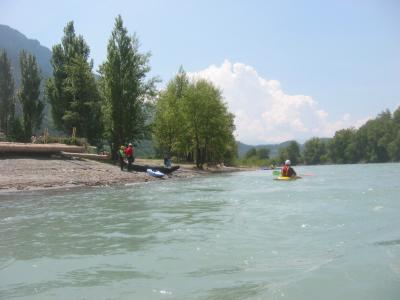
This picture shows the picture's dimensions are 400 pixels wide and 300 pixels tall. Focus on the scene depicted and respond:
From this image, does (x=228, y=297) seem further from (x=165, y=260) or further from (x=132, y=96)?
(x=132, y=96)

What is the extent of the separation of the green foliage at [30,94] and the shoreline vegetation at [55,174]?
68.3 feet

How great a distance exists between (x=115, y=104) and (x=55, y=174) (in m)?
15.9

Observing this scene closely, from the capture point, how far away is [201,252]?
838cm

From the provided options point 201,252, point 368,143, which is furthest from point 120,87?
point 368,143

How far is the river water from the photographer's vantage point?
6.18m

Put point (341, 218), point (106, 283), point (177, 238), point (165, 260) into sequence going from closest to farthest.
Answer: point (106, 283) → point (165, 260) → point (177, 238) → point (341, 218)

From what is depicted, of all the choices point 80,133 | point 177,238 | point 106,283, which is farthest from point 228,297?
point 80,133

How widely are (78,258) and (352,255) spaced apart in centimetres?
501

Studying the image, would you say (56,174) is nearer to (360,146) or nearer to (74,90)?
(74,90)

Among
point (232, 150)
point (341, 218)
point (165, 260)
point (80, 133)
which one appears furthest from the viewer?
point (232, 150)

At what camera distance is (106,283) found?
21.5 ft

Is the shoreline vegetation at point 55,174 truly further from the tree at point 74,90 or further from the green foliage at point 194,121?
the green foliage at point 194,121

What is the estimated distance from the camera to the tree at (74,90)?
4494 cm

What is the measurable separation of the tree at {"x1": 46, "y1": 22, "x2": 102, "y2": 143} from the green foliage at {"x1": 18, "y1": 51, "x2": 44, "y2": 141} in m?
4.10
